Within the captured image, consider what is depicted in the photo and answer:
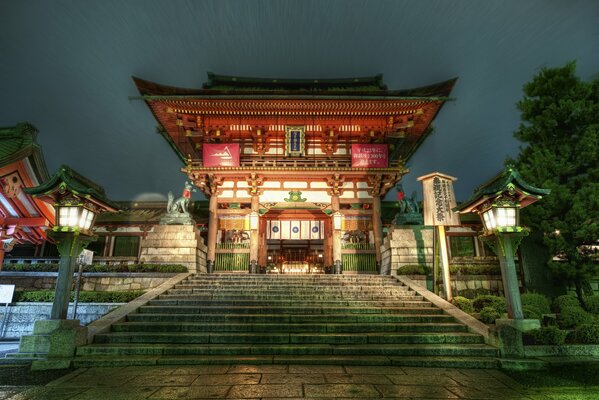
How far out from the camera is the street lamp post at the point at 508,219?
24.3 ft

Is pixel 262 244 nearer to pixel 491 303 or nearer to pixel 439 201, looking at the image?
pixel 439 201

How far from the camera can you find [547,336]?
688cm

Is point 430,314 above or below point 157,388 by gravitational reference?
above

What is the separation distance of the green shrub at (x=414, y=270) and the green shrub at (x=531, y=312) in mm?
3777

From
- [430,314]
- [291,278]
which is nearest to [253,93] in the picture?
[291,278]

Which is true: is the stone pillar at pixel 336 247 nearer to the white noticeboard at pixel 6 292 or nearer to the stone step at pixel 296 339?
the stone step at pixel 296 339

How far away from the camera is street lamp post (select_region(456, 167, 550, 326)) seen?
24.3ft

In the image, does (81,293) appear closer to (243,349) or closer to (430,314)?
Result: (243,349)

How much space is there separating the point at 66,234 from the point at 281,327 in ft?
18.3

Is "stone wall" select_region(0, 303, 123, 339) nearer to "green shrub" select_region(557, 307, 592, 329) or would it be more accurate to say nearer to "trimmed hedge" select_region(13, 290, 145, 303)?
"trimmed hedge" select_region(13, 290, 145, 303)

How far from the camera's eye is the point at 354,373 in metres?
5.51

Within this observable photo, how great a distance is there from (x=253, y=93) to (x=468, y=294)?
597 inches

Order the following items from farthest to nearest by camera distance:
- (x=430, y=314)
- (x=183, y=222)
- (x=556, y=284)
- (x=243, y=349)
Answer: (x=183, y=222)
(x=556, y=284)
(x=430, y=314)
(x=243, y=349)

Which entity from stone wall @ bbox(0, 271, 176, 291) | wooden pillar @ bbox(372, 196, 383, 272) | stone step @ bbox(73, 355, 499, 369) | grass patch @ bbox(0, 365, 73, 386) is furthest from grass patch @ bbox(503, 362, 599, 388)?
stone wall @ bbox(0, 271, 176, 291)
